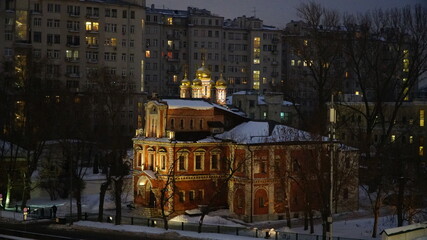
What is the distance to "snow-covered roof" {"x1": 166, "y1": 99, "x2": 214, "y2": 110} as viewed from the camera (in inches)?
2222

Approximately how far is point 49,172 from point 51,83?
14431mm

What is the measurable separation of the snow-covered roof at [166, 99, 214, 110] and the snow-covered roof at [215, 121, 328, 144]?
347 cm

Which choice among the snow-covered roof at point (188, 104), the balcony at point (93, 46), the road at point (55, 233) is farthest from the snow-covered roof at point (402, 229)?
the balcony at point (93, 46)

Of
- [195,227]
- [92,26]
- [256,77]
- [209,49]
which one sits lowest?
[195,227]

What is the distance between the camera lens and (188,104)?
57188mm

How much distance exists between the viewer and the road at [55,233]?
3847 centimetres

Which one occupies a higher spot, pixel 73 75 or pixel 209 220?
pixel 73 75

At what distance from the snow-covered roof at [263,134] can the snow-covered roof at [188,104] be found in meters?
3.47

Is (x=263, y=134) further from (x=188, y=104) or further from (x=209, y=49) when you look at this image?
(x=209, y=49)

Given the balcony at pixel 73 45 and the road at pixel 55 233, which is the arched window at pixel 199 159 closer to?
the road at pixel 55 233

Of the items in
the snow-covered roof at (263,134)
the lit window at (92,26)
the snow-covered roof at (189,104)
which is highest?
the lit window at (92,26)

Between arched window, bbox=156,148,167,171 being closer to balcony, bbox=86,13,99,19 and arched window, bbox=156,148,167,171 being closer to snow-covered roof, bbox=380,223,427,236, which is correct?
snow-covered roof, bbox=380,223,427,236

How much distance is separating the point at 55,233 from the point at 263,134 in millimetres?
20350

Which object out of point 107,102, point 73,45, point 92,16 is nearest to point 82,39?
point 73,45
